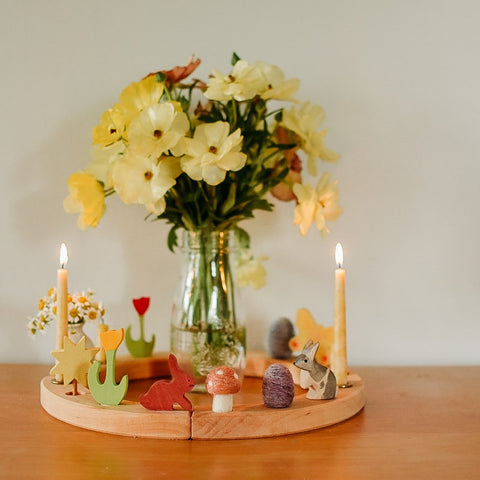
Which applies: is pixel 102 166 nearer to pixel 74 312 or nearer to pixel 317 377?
pixel 74 312

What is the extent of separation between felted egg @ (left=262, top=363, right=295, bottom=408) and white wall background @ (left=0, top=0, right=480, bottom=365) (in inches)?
19.2

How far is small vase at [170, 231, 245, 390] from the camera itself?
109 centimetres

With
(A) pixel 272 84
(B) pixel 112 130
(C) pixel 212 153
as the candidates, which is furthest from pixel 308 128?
(B) pixel 112 130

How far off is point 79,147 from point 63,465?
2.40ft

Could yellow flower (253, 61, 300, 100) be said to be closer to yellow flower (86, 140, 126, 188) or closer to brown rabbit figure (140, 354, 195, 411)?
yellow flower (86, 140, 126, 188)

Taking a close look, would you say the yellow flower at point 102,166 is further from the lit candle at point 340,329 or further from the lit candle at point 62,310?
the lit candle at point 340,329

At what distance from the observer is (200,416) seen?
88 centimetres

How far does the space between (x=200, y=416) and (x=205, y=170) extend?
0.36 m

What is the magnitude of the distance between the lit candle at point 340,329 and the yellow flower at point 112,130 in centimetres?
38

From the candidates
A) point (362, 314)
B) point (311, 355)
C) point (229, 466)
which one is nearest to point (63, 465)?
point (229, 466)

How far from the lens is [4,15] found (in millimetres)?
1353

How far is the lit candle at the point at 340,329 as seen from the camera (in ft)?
3.31

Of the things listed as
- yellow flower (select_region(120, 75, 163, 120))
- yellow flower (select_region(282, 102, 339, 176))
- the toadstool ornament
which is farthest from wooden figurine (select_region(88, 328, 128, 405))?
yellow flower (select_region(282, 102, 339, 176))

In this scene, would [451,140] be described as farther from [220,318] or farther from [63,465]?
[63,465]
